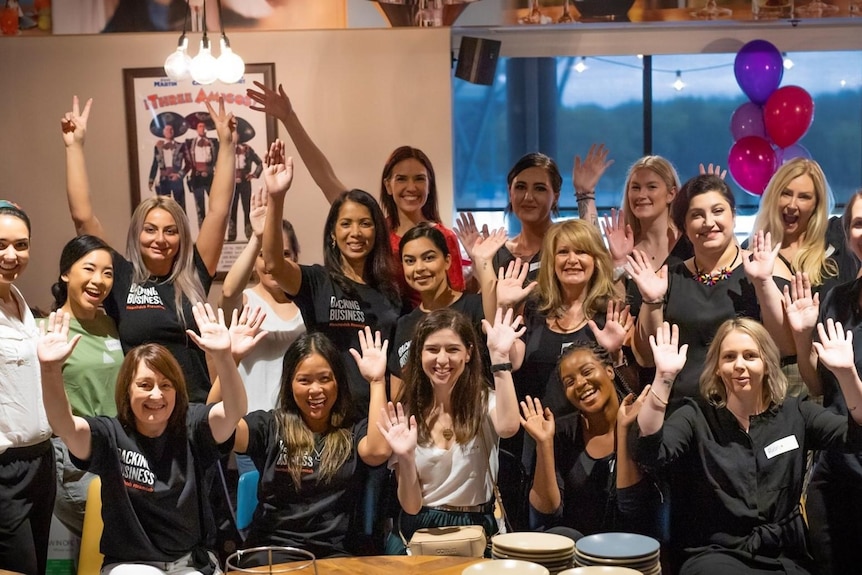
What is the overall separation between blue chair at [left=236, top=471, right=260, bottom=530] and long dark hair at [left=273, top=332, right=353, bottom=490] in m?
0.35

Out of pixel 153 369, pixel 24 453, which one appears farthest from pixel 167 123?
pixel 153 369

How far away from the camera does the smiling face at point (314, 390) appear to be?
3387mm

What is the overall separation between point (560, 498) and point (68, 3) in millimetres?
3415

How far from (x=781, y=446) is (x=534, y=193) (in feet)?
4.70

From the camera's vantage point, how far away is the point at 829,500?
346 centimetres

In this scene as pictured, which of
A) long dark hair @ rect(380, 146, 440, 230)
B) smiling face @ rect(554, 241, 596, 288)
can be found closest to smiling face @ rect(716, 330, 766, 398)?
smiling face @ rect(554, 241, 596, 288)

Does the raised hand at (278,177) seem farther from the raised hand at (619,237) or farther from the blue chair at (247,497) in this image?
the raised hand at (619,237)

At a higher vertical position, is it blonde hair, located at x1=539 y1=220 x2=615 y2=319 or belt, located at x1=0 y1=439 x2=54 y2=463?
blonde hair, located at x1=539 y1=220 x2=615 y2=319

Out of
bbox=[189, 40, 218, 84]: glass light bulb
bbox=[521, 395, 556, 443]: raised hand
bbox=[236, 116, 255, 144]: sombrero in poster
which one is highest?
bbox=[189, 40, 218, 84]: glass light bulb

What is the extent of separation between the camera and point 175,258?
3.90m

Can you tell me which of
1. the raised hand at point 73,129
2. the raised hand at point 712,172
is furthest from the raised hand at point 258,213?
the raised hand at point 712,172

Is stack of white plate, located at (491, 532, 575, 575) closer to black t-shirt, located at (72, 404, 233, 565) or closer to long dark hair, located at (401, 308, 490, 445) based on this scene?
long dark hair, located at (401, 308, 490, 445)

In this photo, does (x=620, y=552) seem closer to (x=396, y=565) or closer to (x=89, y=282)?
(x=396, y=565)

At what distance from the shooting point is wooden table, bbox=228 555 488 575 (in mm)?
2461
